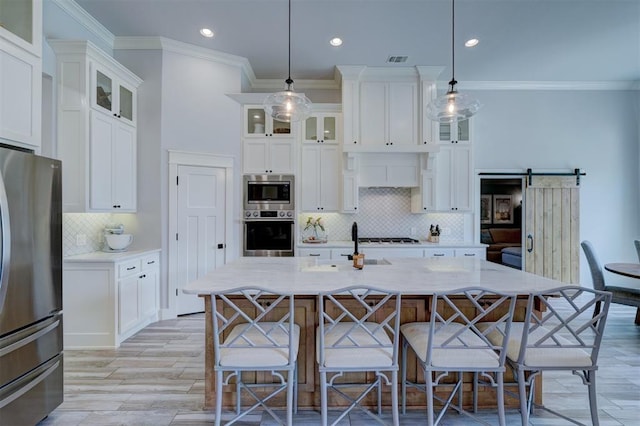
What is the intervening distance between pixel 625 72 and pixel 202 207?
256 inches

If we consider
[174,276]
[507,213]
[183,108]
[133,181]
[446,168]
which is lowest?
[174,276]

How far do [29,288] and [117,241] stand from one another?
1937 mm

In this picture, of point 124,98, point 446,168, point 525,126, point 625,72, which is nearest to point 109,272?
point 124,98

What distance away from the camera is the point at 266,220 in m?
4.67

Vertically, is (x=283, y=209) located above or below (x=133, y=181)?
below

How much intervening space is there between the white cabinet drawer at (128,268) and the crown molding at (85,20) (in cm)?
270

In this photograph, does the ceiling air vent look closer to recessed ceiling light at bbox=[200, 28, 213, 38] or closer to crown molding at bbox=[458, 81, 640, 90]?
crown molding at bbox=[458, 81, 640, 90]

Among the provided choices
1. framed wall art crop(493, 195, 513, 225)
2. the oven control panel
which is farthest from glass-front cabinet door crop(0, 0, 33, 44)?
framed wall art crop(493, 195, 513, 225)

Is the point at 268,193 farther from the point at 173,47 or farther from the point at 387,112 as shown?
the point at 173,47

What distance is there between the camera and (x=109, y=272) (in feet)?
10.7

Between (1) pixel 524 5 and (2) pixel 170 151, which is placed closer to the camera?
(1) pixel 524 5

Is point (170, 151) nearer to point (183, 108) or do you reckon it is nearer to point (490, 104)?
point (183, 108)

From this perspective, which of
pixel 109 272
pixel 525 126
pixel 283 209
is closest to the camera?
pixel 109 272

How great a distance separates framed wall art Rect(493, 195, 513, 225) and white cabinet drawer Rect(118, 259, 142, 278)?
17.7ft
